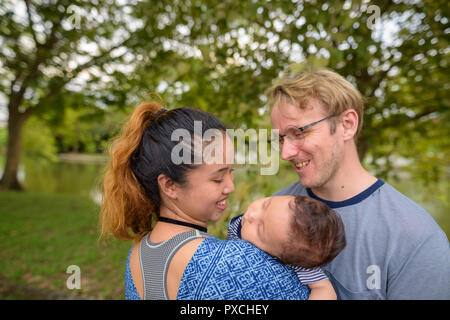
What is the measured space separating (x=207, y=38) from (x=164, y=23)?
1957 mm

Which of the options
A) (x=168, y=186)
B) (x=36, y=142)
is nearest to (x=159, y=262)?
(x=168, y=186)

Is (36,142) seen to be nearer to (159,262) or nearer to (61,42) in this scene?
(61,42)

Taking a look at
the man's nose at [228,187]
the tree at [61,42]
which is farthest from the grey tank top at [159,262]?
the tree at [61,42]

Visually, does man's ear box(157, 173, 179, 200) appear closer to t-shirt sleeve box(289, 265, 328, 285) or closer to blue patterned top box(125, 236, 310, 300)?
blue patterned top box(125, 236, 310, 300)

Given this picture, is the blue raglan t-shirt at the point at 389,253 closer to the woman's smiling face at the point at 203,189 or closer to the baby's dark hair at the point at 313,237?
the baby's dark hair at the point at 313,237

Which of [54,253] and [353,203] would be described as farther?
[54,253]

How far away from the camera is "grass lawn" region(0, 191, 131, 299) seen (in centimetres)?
498

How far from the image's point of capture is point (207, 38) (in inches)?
121

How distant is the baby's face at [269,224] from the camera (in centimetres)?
144

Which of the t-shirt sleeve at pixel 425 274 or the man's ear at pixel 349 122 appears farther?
the man's ear at pixel 349 122

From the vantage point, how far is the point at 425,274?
134cm

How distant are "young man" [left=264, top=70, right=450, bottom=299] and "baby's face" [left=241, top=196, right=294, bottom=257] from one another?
0.36m

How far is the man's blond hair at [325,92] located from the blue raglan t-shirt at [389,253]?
56 cm

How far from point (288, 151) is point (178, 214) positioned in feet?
2.77
